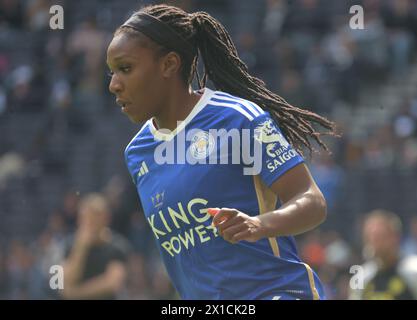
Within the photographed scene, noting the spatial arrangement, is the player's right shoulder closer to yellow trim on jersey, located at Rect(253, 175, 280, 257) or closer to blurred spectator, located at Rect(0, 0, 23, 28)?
yellow trim on jersey, located at Rect(253, 175, 280, 257)

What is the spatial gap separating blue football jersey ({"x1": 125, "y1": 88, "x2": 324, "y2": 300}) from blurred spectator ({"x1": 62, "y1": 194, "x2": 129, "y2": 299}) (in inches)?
150

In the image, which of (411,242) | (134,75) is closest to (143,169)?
(134,75)

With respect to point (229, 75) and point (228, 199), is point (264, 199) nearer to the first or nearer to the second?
point (228, 199)

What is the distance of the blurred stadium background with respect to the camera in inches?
476

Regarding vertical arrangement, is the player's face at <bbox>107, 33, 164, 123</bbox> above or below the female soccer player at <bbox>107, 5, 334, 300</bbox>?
above

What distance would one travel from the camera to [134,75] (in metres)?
4.02

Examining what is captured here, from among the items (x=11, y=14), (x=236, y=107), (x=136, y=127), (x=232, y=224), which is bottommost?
(x=232, y=224)

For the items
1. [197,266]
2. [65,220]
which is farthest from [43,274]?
[197,266]

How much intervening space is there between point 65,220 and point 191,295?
8007 millimetres

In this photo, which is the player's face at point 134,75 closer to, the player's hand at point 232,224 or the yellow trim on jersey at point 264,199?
the yellow trim on jersey at point 264,199

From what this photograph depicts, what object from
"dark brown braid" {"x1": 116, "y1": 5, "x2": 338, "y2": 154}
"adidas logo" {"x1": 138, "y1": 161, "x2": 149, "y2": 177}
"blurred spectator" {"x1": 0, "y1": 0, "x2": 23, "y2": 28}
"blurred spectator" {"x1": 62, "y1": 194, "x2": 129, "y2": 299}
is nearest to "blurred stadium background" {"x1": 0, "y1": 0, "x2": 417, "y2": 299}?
"blurred spectator" {"x1": 0, "y1": 0, "x2": 23, "y2": 28}

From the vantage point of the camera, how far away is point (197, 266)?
158 inches

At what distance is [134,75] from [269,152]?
0.60m
